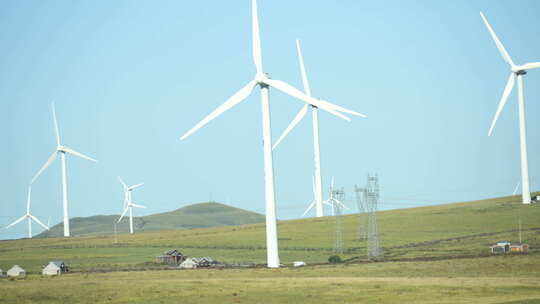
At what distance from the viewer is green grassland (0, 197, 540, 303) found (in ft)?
187

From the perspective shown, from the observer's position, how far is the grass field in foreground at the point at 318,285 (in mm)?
54750

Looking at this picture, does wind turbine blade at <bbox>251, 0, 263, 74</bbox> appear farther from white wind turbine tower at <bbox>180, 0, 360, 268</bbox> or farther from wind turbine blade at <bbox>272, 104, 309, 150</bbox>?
wind turbine blade at <bbox>272, 104, 309, 150</bbox>

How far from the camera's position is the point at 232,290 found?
2400 inches

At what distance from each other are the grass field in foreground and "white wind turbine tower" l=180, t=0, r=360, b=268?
4.22 m

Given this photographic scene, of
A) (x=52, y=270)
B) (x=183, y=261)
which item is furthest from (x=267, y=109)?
(x=52, y=270)

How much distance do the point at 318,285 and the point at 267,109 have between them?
28.0m

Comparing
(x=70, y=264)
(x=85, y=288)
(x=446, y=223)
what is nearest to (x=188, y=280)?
(x=85, y=288)

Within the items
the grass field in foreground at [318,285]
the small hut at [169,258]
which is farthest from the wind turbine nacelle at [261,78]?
the small hut at [169,258]

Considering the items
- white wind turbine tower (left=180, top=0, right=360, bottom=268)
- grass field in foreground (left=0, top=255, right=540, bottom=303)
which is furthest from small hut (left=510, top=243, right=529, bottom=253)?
white wind turbine tower (left=180, top=0, right=360, bottom=268)

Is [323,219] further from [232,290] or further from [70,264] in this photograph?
[232,290]

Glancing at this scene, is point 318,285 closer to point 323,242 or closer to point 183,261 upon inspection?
point 183,261

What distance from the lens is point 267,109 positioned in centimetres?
8556

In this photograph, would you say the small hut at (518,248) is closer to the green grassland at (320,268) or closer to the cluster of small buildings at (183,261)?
the green grassland at (320,268)

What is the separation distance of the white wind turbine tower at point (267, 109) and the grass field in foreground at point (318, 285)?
422 centimetres
